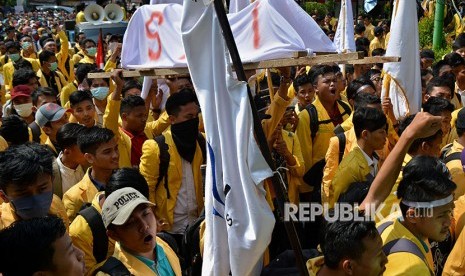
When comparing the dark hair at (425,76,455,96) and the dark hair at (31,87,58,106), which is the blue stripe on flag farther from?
the dark hair at (31,87,58,106)

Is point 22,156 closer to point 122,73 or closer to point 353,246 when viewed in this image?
point 122,73

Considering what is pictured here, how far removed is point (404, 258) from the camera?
3.01 metres

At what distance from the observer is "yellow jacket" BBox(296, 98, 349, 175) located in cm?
567

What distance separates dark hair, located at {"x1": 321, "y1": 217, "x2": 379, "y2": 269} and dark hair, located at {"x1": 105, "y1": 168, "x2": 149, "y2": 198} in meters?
1.28

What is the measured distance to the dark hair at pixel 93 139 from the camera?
4.34 meters

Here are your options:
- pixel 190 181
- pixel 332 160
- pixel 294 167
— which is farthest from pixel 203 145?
pixel 332 160

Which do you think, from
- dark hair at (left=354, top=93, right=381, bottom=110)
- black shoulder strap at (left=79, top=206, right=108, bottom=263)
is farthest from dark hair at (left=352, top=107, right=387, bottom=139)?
black shoulder strap at (left=79, top=206, right=108, bottom=263)

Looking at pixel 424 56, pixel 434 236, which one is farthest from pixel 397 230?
pixel 424 56

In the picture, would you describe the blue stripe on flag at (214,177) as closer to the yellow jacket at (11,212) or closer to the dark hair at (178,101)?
the yellow jacket at (11,212)

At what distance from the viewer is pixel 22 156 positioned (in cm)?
357

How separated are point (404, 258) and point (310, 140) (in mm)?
2764

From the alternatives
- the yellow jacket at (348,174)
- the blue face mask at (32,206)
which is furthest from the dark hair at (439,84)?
the blue face mask at (32,206)

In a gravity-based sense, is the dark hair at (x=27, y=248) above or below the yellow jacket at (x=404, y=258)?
above

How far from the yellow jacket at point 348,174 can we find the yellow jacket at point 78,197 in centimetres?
161
